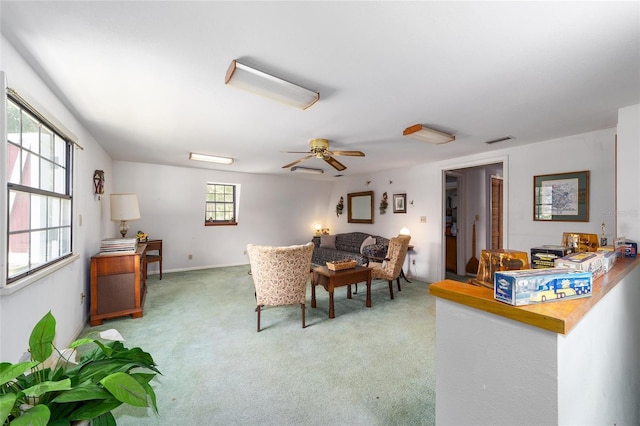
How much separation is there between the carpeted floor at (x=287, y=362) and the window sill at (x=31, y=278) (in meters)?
0.96

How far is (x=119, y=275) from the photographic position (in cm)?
316

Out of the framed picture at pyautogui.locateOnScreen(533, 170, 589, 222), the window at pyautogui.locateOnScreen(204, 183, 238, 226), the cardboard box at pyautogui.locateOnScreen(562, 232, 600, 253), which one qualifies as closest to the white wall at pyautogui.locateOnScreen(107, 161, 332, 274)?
the window at pyautogui.locateOnScreen(204, 183, 238, 226)

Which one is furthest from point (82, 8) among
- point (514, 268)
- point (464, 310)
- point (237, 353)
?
point (237, 353)

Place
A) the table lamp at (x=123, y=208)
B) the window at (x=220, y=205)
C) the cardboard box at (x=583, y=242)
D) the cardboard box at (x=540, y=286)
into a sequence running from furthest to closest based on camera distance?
the window at (x=220, y=205)
the table lamp at (x=123, y=208)
the cardboard box at (x=583, y=242)
the cardboard box at (x=540, y=286)

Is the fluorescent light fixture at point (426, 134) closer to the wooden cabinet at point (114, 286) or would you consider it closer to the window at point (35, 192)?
the window at point (35, 192)

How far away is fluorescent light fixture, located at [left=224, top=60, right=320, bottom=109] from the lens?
5.79 feet

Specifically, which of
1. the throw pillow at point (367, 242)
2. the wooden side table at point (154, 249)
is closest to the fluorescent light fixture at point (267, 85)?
the throw pillow at point (367, 242)

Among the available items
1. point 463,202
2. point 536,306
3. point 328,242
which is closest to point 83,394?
point 536,306

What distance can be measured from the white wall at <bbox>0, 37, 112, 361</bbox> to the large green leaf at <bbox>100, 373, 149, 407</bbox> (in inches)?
56.1

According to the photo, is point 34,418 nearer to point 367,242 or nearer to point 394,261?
point 394,261

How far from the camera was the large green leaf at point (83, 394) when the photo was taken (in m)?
0.67

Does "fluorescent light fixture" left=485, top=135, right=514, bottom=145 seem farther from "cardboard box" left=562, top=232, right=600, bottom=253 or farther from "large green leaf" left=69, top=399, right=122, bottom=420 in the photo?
"large green leaf" left=69, top=399, right=122, bottom=420

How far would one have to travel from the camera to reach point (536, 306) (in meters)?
0.86

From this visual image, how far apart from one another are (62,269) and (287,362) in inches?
86.8
